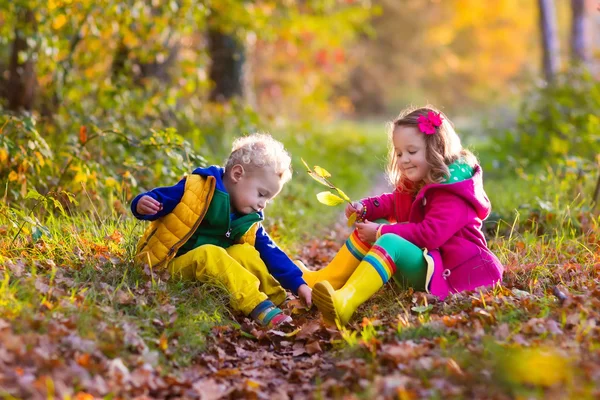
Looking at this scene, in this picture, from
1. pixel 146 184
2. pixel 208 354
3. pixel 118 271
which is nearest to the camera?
pixel 208 354

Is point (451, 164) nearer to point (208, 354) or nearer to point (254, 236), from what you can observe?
point (254, 236)

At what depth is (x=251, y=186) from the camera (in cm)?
405

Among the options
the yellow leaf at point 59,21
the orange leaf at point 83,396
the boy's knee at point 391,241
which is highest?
the yellow leaf at point 59,21

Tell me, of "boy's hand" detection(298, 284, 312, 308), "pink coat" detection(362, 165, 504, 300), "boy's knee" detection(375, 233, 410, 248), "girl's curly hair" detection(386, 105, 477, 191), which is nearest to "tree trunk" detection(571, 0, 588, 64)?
"girl's curly hair" detection(386, 105, 477, 191)

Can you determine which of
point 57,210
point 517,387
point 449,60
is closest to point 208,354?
point 517,387

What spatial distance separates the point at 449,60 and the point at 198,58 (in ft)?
82.8

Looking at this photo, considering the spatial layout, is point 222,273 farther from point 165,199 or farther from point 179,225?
point 165,199

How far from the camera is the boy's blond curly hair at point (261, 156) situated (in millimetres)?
4062

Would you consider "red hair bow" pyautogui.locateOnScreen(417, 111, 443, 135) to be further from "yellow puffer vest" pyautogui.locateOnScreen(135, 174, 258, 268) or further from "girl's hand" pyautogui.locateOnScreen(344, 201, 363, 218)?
"yellow puffer vest" pyautogui.locateOnScreen(135, 174, 258, 268)

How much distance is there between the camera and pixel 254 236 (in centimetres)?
419

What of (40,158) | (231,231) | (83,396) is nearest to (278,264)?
(231,231)

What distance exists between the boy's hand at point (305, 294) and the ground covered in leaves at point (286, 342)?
99 mm

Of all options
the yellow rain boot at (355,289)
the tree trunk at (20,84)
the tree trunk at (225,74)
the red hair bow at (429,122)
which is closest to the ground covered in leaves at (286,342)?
the yellow rain boot at (355,289)

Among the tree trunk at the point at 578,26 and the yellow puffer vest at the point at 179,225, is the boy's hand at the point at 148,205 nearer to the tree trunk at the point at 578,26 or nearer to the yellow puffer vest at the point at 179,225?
the yellow puffer vest at the point at 179,225
